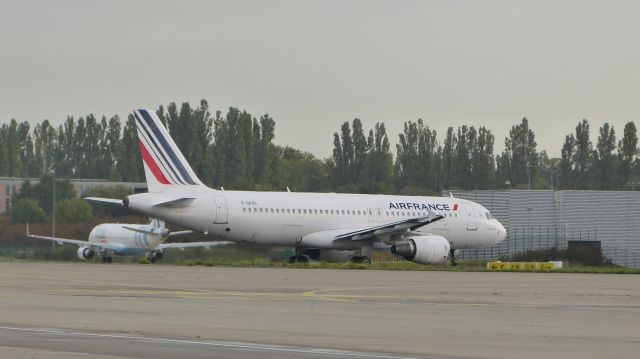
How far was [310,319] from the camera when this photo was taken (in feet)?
80.9

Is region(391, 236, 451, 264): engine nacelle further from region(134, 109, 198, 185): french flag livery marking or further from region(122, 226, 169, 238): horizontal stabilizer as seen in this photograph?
region(122, 226, 169, 238): horizontal stabilizer

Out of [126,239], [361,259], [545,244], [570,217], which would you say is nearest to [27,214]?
[126,239]

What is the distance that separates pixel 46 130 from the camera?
187 meters

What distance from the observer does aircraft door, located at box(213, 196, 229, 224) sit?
6066 cm

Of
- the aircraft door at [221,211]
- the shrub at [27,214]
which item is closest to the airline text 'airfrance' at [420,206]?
the aircraft door at [221,211]

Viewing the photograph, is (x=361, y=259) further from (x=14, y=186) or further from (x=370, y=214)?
(x=14, y=186)

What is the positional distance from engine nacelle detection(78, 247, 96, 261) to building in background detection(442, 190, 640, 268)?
3170 centimetres

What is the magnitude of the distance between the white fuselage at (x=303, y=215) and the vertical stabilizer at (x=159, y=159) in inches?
28.2

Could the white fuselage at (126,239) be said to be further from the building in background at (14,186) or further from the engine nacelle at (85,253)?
the building in background at (14,186)

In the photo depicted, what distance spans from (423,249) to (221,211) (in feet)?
31.9

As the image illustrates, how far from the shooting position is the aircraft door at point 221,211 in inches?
2388

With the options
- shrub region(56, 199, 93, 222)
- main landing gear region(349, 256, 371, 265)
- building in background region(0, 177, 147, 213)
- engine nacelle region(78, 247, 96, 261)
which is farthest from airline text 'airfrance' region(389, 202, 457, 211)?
building in background region(0, 177, 147, 213)

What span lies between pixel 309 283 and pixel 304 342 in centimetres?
2014

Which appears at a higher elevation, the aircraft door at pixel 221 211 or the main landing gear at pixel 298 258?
the aircraft door at pixel 221 211
